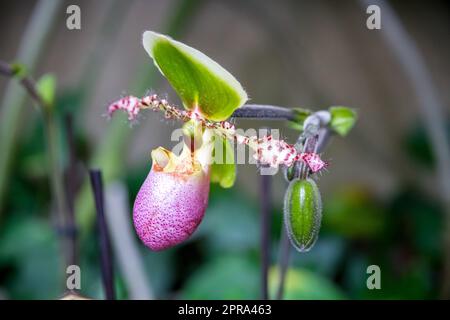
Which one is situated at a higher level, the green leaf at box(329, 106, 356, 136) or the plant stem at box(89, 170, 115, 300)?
the green leaf at box(329, 106, 356, 136)

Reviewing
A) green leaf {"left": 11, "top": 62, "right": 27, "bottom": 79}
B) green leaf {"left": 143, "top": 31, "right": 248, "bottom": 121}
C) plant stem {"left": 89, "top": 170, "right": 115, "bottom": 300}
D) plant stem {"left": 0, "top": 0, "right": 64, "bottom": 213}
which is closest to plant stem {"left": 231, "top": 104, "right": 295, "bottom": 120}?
green leaf {"left": 143, "top": 31, "right": 248, "bottom": 121}

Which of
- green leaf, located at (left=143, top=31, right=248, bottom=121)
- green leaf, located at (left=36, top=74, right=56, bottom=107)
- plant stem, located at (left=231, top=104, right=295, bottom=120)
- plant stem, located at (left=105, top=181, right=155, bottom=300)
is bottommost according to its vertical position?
plant stem, located at (left=105, top=181, right=155, bottom=300)

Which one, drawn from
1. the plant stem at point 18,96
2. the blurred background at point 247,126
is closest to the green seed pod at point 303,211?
the blurred background at point 247,126

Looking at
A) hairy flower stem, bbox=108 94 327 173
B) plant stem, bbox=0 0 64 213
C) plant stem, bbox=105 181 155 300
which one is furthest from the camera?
plant stem, bbox=0 0 64 213

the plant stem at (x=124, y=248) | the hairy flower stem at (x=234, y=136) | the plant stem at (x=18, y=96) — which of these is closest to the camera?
the hairy flower stem at (x=234, y=136)

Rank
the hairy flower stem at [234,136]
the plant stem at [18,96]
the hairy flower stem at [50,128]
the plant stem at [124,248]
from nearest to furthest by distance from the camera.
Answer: the hairy flower stem at [234,136]
the hairy flower stem at [50,128]
the plant stem at [124,248]
the plant stem at [18,96]

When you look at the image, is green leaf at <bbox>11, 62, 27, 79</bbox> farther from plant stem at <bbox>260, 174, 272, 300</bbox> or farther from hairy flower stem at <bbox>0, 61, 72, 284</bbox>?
plant stem at <bbox>260, 174, 272, 300</bbox>

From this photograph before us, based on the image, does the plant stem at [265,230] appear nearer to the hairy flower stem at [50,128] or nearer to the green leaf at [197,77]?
the green leaf at [197,77]
